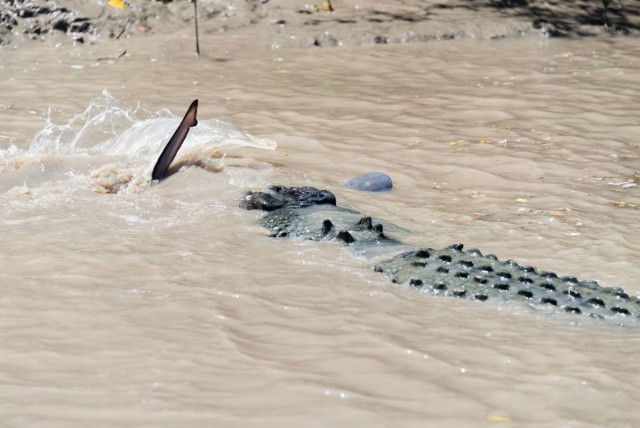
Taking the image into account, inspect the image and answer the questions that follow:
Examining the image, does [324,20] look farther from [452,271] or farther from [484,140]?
[452,271]

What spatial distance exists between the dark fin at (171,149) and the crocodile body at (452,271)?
2.92 ft

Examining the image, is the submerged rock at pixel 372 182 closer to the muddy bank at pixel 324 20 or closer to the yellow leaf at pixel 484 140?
the yellow leaf at pixel 484 140

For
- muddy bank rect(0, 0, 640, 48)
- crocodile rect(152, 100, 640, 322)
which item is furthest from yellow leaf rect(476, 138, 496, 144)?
muddy bank rect(0, 0, 640, 48)

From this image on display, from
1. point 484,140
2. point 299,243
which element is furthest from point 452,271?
point 484,140

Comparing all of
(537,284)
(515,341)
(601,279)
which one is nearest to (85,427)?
(515,341)

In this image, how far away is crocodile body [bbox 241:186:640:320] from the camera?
Result: 423 centimetres

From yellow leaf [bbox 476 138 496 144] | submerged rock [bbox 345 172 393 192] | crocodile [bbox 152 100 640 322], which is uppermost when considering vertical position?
crocodile [bbox 152 100 640 322]

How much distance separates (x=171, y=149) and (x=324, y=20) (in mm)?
5958

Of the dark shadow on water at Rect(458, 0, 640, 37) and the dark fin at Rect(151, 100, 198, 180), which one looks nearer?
the dark fin at Rect(151, 100, 198, 180)

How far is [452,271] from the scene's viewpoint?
452 cm

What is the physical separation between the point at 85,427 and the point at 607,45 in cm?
1017

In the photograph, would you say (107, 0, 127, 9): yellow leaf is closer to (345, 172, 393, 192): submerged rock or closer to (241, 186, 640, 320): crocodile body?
(345, 172, 393, 192): submerged rock

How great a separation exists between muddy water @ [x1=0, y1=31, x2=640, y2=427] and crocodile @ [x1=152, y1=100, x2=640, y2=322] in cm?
9

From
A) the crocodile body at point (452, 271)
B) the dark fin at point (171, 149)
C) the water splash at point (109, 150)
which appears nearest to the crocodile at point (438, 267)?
the crocodile body at point (452, 271)
